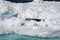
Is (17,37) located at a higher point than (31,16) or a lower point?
lower

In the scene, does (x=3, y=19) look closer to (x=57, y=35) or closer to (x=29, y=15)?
(x=29, y=15)

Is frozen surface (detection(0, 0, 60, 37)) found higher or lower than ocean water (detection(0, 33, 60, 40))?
higher

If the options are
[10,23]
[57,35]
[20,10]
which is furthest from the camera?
[20,10]

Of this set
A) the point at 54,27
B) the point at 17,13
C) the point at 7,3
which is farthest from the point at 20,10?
the point at 54,27

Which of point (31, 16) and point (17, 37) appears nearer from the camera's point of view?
point (17, 37)

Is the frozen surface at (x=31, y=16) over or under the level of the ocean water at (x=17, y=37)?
over

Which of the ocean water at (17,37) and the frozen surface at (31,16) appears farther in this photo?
the frozen surface at (31,16)

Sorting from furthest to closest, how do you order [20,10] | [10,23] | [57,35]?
[20,10]
[10,23]
[57,35]

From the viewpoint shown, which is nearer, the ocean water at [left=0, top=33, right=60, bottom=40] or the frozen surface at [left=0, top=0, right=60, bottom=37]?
the ocean water at [left=0, top=33, right=60, bottom=40]
